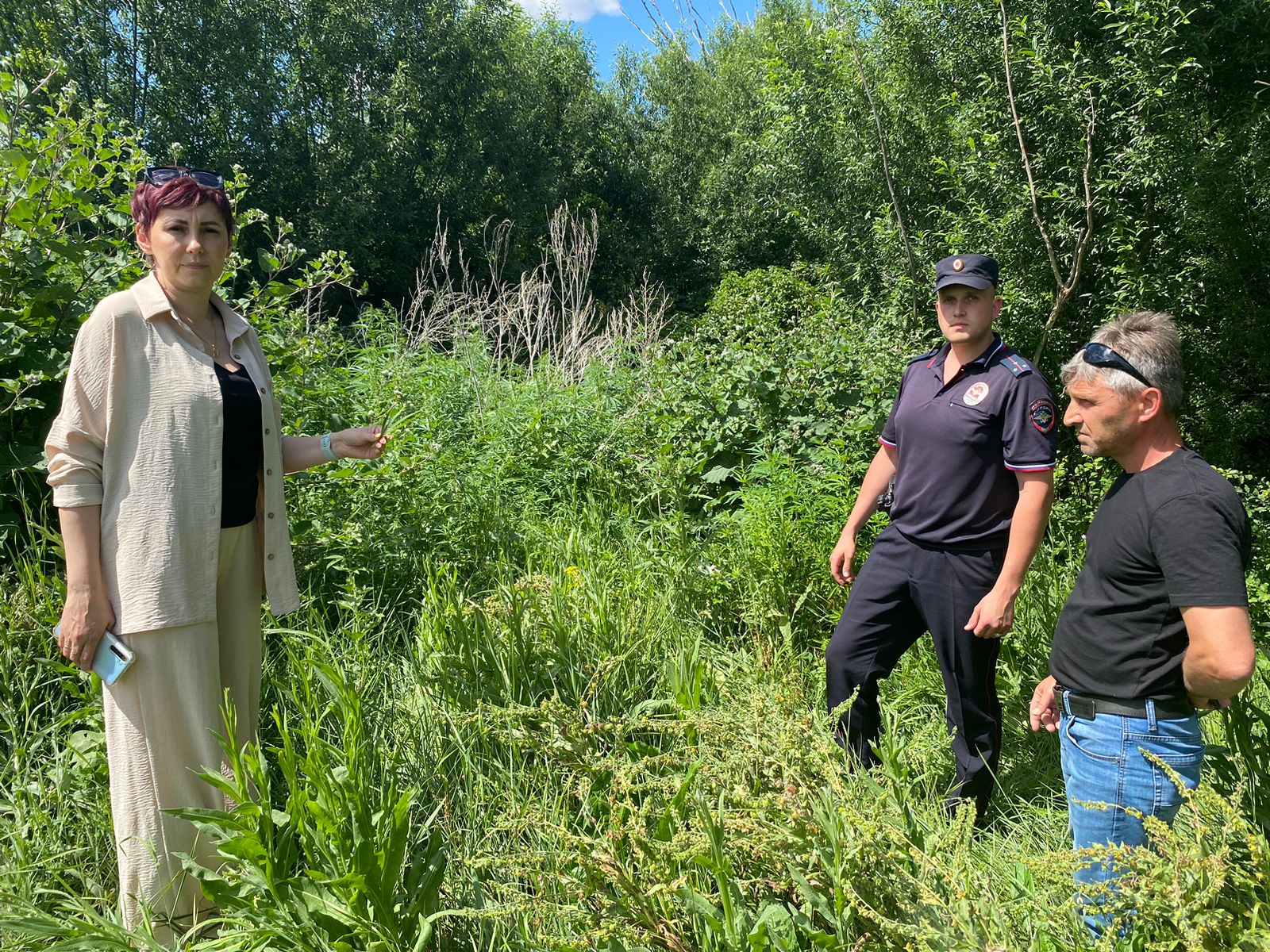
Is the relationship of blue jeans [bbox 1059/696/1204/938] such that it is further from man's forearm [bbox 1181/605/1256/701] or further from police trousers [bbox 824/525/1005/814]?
police trousers [bbox 824/525/1005/814]

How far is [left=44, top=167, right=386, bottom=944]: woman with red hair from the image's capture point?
A: 6.81 feet

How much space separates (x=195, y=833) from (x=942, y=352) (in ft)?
8.87

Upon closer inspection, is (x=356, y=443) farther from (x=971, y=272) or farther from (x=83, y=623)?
(x=971, y=272)

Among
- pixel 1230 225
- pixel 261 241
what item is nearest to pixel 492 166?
pixel 261 241

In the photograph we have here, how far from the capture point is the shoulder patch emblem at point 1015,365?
2.68 metres

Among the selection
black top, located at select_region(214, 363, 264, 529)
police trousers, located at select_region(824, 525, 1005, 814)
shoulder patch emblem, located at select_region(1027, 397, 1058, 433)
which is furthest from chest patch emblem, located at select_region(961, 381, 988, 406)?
black top, located at select_region(214, 363, 264, 529)

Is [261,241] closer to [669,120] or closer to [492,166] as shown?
[492,166]

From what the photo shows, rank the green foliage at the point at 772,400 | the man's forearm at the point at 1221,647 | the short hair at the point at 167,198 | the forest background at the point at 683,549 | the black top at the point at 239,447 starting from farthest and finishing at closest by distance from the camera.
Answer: the green foliage at the point at 772,400 < the black top at the point at 239,447 < the short hair at the point at 167,198 < the forest background at the point at 683,549 < the man's forearm at the point at 1221,647

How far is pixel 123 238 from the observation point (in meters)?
3.60

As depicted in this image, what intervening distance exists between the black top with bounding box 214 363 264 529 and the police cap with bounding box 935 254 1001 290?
2.18 meters

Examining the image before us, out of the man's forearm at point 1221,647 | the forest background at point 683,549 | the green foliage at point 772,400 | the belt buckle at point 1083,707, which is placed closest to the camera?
the man's forearm at point 1221,647

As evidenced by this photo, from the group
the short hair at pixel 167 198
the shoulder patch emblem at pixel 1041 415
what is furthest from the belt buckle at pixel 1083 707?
the short hair at pixel 167 198

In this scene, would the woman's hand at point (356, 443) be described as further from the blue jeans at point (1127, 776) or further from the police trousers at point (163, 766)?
the blue jeans at point (1127, 776)

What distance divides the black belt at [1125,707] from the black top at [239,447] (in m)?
2.18
